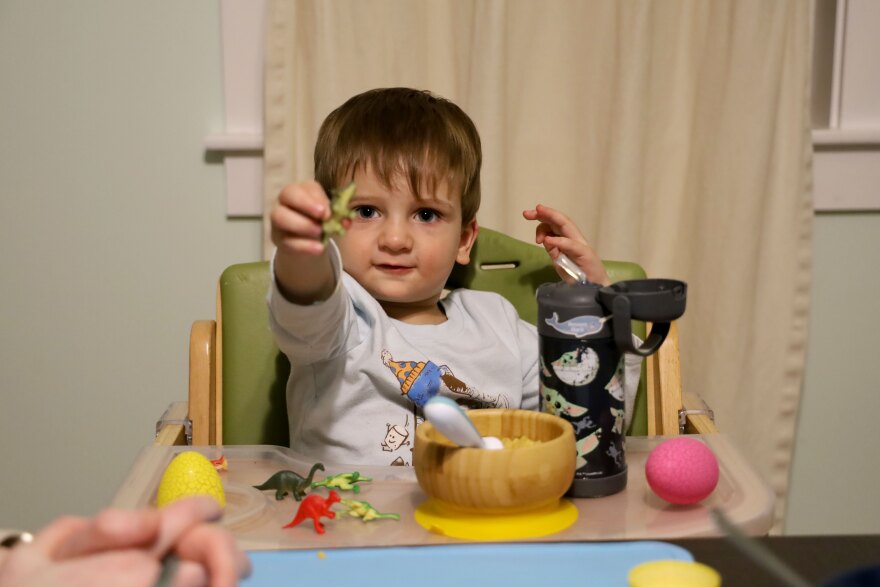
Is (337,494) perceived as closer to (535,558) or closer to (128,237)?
(535,558)

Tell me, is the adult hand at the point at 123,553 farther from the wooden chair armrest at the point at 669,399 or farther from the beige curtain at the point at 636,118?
the beige curtain at the point at 636,118

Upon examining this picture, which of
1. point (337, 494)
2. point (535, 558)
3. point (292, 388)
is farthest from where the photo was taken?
point (292, 388)

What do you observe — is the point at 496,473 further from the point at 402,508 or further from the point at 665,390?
the point at 665,390

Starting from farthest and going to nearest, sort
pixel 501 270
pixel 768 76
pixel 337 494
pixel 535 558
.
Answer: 1. pixel 768 76
2. pixel 501 270
3. pixel 337 494
4. pixel 535 558

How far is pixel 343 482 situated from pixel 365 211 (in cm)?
38

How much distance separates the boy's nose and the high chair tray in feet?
0.93

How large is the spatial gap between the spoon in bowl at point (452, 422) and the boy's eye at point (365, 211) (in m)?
0.44

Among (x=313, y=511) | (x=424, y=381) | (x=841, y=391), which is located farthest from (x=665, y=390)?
(x=841, y=391)

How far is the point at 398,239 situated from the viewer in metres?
1.13

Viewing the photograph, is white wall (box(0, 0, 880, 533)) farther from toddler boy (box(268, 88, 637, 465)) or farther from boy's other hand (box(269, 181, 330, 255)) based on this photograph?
boy's other hand (box(269, 181, 330, 255))

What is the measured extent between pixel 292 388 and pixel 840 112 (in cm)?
106

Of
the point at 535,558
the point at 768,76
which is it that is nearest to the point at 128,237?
the point at 768,76

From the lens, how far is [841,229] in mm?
1661

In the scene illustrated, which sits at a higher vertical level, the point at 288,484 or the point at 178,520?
the point at 178,520
